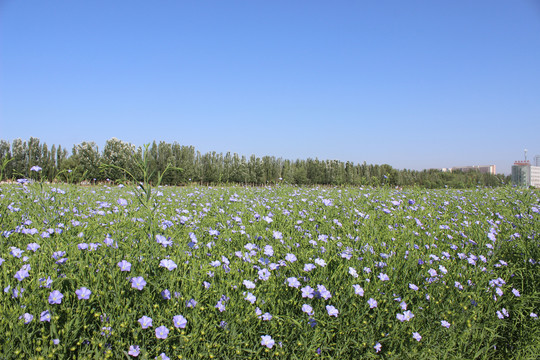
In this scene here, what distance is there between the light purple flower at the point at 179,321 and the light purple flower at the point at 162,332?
55mm

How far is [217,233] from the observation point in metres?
2.71

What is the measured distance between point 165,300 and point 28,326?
692 millimetres

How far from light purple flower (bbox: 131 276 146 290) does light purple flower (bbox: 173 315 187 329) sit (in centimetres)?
27

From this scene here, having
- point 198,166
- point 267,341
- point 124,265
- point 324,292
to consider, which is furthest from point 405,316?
point 198,166

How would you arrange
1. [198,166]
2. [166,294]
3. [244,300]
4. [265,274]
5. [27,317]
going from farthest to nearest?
[198,166]
[265,274]
[244,300]
[166,294]
[27,317]

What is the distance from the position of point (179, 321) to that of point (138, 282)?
34 centimetres

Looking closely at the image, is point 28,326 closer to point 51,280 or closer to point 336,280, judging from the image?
point 51,280

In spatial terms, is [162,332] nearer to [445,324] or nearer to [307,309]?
[307,309]

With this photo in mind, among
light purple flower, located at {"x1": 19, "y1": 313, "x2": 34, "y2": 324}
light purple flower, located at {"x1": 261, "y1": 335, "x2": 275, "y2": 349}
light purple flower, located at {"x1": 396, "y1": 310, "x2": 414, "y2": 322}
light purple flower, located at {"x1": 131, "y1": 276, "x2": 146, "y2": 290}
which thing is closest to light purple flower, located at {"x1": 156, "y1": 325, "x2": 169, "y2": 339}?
light purple flower, located at {"x1": 131, "y1": 276, "x2": 146, "y2": 290}

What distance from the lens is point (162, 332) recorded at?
60.6 inches

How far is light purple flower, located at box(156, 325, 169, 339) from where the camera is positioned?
4.98 feet

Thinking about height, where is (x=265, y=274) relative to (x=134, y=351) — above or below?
above

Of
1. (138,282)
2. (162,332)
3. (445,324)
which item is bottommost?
(445,324)

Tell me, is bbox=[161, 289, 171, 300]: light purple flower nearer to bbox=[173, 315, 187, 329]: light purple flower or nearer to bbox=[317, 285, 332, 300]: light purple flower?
bbox=[173, 315, 187, 329]: light purple flower
